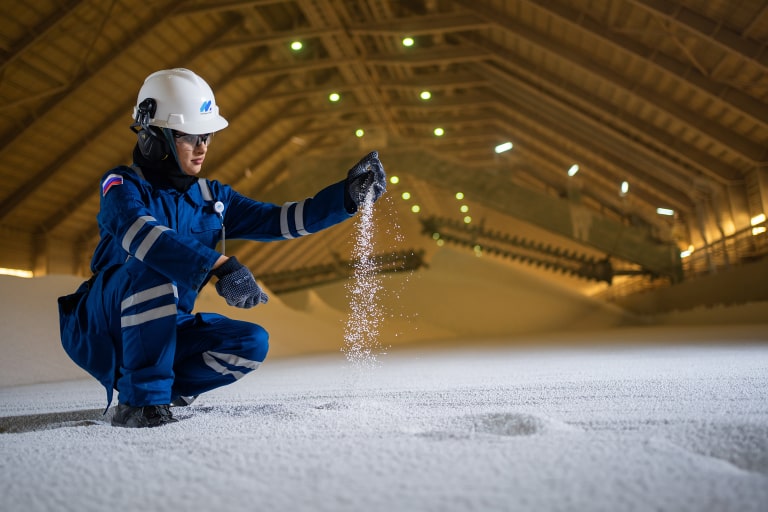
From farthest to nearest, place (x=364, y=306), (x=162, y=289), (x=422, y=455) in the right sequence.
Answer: (x=364, y=306) → (x=162, y=289) → (x=422, y=455)

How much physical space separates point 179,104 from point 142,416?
1301mm

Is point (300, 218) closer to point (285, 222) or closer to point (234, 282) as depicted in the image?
point (285, 222)

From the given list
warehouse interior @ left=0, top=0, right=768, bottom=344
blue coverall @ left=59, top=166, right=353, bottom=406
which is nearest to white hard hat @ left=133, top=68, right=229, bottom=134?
blue coverall @ left=59, top=166, right=353, bottom=406

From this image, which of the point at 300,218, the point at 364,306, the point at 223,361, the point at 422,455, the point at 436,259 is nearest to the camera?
the point at 422,455

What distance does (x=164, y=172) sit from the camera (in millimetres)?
2701

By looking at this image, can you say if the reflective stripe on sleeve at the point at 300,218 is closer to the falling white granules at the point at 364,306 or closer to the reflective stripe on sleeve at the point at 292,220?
the reflective stripe on sleeve at the point at 292,220

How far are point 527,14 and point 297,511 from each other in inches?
593

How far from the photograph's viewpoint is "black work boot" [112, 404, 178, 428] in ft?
7.71

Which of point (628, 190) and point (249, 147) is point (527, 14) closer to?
point (628, 190)

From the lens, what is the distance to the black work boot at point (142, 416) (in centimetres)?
235

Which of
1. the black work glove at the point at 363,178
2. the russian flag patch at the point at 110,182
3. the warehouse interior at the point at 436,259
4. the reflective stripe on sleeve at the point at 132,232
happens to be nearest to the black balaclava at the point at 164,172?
the russian flag patch at the point at 110,182

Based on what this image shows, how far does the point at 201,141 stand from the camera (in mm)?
2811

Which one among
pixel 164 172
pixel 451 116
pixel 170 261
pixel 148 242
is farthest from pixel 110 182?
pixel 451 116

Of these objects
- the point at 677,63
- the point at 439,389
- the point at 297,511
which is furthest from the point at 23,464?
the point at 677,63
